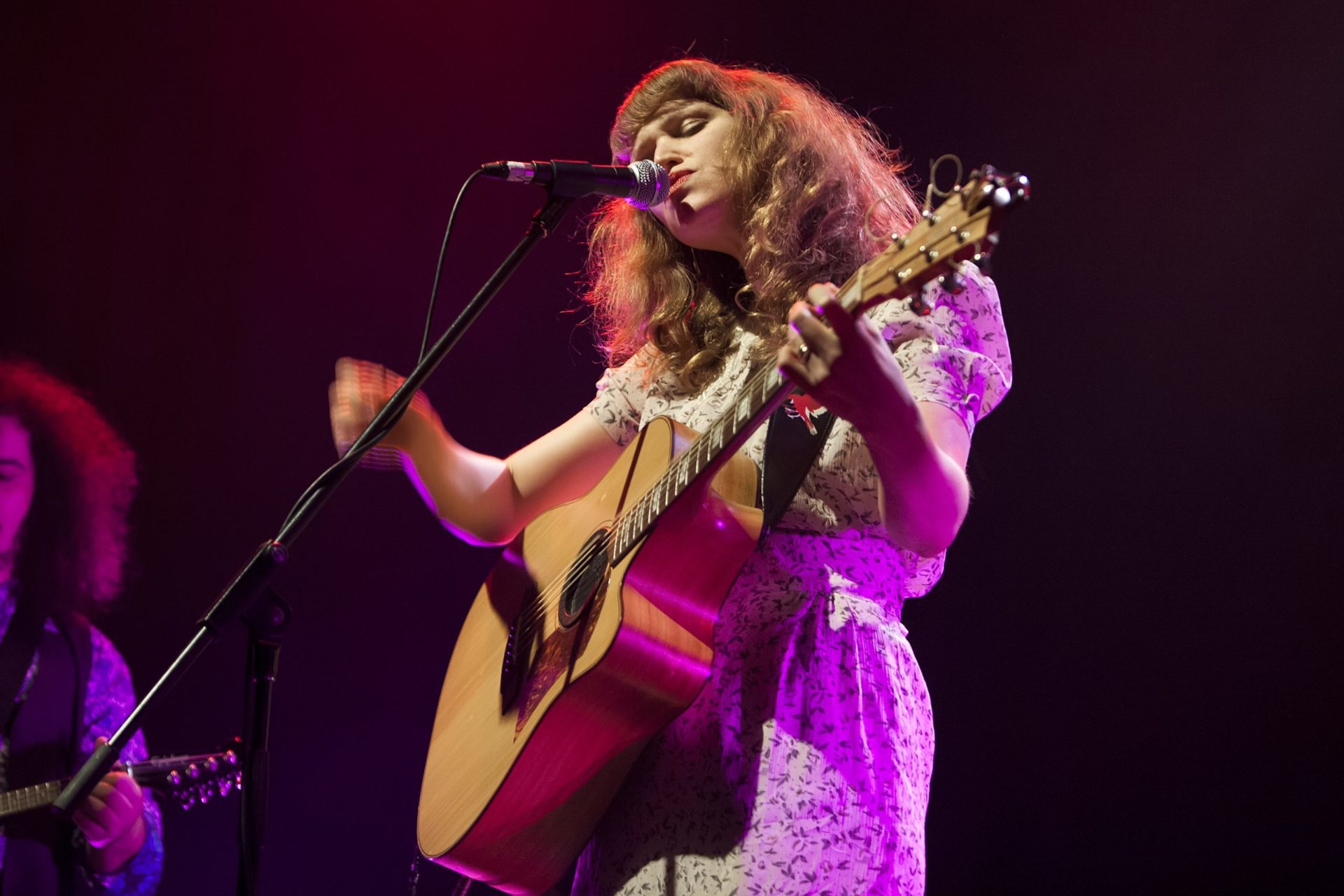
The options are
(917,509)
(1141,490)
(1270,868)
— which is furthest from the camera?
(1141,490)

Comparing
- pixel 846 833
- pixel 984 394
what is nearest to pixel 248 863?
pixel 846 833

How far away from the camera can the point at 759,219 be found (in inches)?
82.9

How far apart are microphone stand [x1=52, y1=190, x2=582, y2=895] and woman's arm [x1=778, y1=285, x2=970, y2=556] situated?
2.41ft

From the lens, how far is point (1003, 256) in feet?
12.3

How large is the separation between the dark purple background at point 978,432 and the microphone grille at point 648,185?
6.02ft

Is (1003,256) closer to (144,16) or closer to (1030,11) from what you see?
(1030,11)

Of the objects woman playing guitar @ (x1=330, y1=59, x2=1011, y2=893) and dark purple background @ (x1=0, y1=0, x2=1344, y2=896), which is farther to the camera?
dark purple background @ (x1=0, y1=0, x2=1344, y2=896)

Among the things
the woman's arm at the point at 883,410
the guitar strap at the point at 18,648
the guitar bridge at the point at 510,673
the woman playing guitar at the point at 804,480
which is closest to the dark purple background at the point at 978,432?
the guitar strap at the point at 18,648

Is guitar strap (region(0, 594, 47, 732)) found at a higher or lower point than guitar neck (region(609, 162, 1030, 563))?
lower

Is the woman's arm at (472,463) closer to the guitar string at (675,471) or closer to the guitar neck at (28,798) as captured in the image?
the guitar string at (675,471)

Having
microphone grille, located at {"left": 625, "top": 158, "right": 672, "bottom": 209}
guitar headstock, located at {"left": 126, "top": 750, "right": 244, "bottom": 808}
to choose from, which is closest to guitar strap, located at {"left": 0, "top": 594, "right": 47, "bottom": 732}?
guitar headstock, located at {"left": 126, "top": 750, "right": 244, "bottom": 808}

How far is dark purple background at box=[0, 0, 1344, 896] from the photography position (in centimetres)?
344

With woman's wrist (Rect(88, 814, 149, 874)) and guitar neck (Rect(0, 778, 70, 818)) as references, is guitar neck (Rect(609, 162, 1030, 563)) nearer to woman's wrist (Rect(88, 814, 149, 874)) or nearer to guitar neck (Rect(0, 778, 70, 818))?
woman's wrist (Rect(88, 814, 149, 874))

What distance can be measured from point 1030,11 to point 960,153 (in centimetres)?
55
